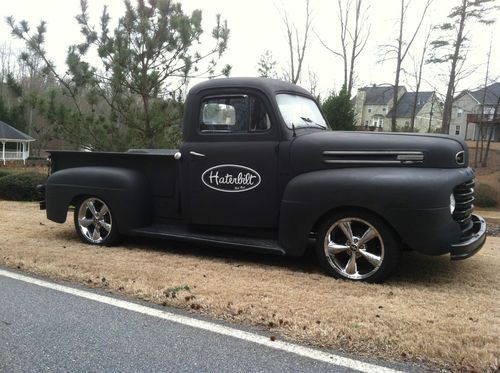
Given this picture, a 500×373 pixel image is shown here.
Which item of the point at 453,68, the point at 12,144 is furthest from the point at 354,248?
the point at 12,144

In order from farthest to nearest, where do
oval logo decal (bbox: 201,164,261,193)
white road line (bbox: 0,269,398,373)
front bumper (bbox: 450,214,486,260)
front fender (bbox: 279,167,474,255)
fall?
oval logo decal (bbox: 201,164,261,193)
front bumper (bbox: 450,214,486,260)
front fender (bbox: 279,167,474,255)
white road line (bbox: 0,269,398,373)

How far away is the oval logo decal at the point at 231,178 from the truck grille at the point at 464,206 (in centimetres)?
202

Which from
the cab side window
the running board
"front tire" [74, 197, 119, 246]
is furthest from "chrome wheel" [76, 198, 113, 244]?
the cab side window

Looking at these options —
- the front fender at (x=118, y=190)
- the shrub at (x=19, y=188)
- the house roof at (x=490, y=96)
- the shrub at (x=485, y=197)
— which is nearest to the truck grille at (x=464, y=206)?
the front fender at (x=118, y=190)

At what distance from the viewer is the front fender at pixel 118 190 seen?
652 centimetres

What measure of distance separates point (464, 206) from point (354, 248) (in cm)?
116

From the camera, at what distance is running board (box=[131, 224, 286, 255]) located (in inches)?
220

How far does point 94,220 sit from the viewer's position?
6984mm

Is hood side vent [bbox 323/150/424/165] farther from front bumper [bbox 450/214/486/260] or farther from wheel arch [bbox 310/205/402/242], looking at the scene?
front bumper [bbox 450/214/486/260]

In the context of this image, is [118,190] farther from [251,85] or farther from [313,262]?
[313,262]

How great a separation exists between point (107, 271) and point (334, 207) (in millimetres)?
2414

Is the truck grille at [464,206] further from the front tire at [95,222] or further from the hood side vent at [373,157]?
the front tire at [95,222]

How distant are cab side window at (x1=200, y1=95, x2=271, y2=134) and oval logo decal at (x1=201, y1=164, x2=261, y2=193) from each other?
43cm

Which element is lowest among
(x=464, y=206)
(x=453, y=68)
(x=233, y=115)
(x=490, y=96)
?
(x=464, y=206)
